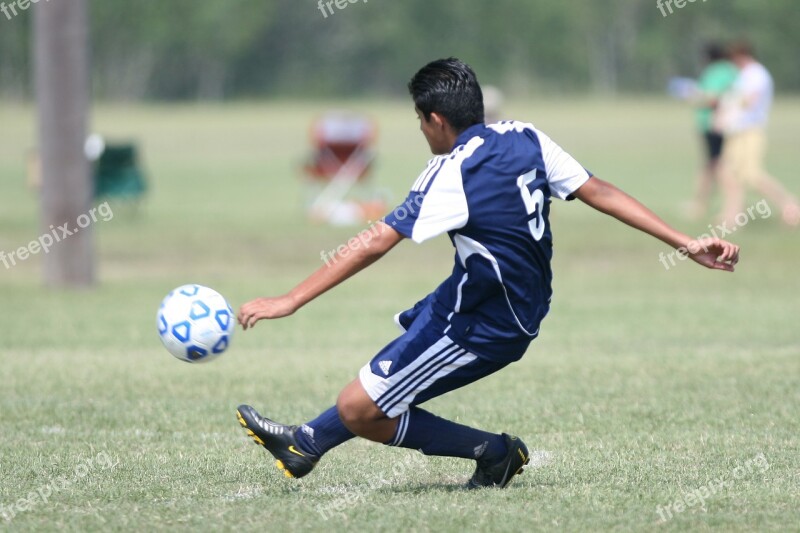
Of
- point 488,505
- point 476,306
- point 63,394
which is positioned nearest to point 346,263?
point 476,306

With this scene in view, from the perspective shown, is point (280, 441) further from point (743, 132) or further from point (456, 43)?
point (456, 43)

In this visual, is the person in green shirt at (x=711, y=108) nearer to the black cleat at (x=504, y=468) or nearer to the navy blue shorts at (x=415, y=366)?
the black cleat at (x=504, y=468)

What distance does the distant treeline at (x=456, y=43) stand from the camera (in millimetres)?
74125

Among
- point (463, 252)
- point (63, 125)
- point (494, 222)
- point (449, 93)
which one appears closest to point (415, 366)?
point (463, 252)

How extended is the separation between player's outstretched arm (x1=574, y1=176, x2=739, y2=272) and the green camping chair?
15836 millimetres

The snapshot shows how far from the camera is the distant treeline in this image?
7412 cm

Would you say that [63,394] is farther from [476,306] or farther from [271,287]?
[271,287]

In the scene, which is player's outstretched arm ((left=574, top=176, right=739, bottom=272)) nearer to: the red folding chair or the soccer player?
the soccer player

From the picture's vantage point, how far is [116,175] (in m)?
20.5

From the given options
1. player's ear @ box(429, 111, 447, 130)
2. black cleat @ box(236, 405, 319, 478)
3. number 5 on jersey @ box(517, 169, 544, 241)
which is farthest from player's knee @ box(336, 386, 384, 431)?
player's ear @ box(429, 111, 447, 130)

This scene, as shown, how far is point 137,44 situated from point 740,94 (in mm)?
63418

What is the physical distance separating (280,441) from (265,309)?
0.74 meters

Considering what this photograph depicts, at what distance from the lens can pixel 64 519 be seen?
5164mm

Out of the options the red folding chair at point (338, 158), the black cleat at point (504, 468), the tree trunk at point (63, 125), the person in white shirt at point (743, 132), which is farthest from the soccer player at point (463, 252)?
the red folding chair at point (338, 158)
